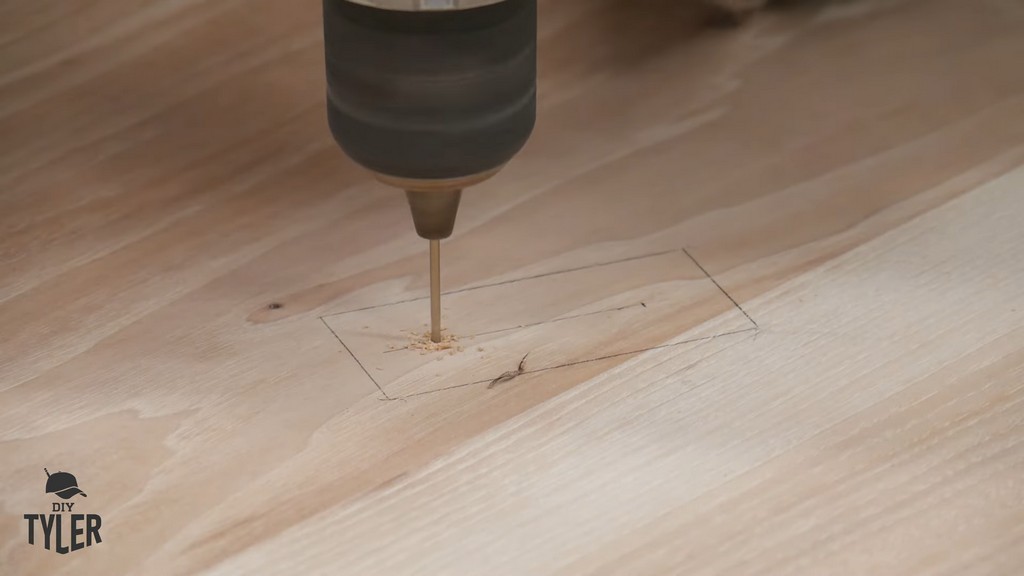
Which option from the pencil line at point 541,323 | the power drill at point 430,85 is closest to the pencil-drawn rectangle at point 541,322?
the pencil line at point 541,323

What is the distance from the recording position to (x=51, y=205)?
80 centimetres

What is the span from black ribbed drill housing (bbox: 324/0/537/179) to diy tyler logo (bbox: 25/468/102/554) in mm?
175

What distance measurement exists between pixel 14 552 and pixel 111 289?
20 centimetres

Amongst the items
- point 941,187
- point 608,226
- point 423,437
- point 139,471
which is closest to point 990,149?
point 941,187

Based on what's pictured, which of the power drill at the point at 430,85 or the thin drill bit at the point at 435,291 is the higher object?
the power drill at the point at 430,85

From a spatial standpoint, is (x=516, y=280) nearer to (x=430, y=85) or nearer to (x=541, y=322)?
(x=541, y=322)

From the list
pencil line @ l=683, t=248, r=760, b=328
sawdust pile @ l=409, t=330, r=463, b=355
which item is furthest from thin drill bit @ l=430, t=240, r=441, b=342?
pencil line @ l=683, t=248, r=760, b=328

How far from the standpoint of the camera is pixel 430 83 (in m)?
0.55

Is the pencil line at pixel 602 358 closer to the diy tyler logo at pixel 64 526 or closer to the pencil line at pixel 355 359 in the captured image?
the pencil line at pixel 355 359

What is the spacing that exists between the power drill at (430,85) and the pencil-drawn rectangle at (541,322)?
122mm

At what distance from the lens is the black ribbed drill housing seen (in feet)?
1.78

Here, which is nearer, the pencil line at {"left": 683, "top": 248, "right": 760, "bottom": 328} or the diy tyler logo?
the diy tyler logo

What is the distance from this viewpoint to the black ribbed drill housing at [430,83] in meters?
0.54

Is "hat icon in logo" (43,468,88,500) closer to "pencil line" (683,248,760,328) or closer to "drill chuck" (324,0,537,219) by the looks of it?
"drill chuck" (324,0,537,219)
